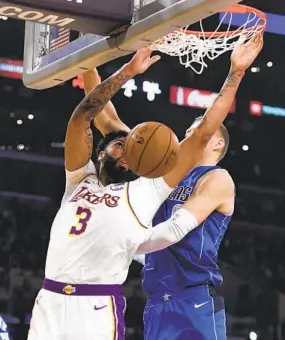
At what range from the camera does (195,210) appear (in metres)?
3.78

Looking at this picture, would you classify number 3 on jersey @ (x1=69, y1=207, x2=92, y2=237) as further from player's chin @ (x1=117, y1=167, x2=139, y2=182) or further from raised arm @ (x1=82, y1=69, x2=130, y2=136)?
raised arm @ (x1=82, y1=69, x2=130, y2=136)

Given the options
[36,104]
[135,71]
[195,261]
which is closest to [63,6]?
[135,71]

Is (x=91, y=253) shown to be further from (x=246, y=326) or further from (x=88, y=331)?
(x=246, y=326)

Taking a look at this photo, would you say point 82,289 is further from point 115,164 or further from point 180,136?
point 180,136

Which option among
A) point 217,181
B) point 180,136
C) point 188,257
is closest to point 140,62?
point 217,181

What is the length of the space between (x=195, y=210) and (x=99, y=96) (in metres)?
0.80

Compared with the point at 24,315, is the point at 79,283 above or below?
above

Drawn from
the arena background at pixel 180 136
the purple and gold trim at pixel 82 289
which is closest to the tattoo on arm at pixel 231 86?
the purple and gold trim at pixel 82 289

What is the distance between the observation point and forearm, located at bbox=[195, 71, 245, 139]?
3.44 meters

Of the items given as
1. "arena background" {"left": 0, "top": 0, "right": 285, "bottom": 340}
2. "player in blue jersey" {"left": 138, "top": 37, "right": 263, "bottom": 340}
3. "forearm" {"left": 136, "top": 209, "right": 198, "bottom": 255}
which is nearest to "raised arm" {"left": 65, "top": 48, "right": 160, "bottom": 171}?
"forearm" {"left": 136, "top": 209, "right": 198, "bottom": 255}

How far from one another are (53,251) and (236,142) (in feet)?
29.7

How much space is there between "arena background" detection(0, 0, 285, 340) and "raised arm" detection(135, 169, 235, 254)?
19.9 feet

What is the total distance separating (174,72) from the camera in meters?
11.2

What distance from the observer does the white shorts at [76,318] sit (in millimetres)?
3184
